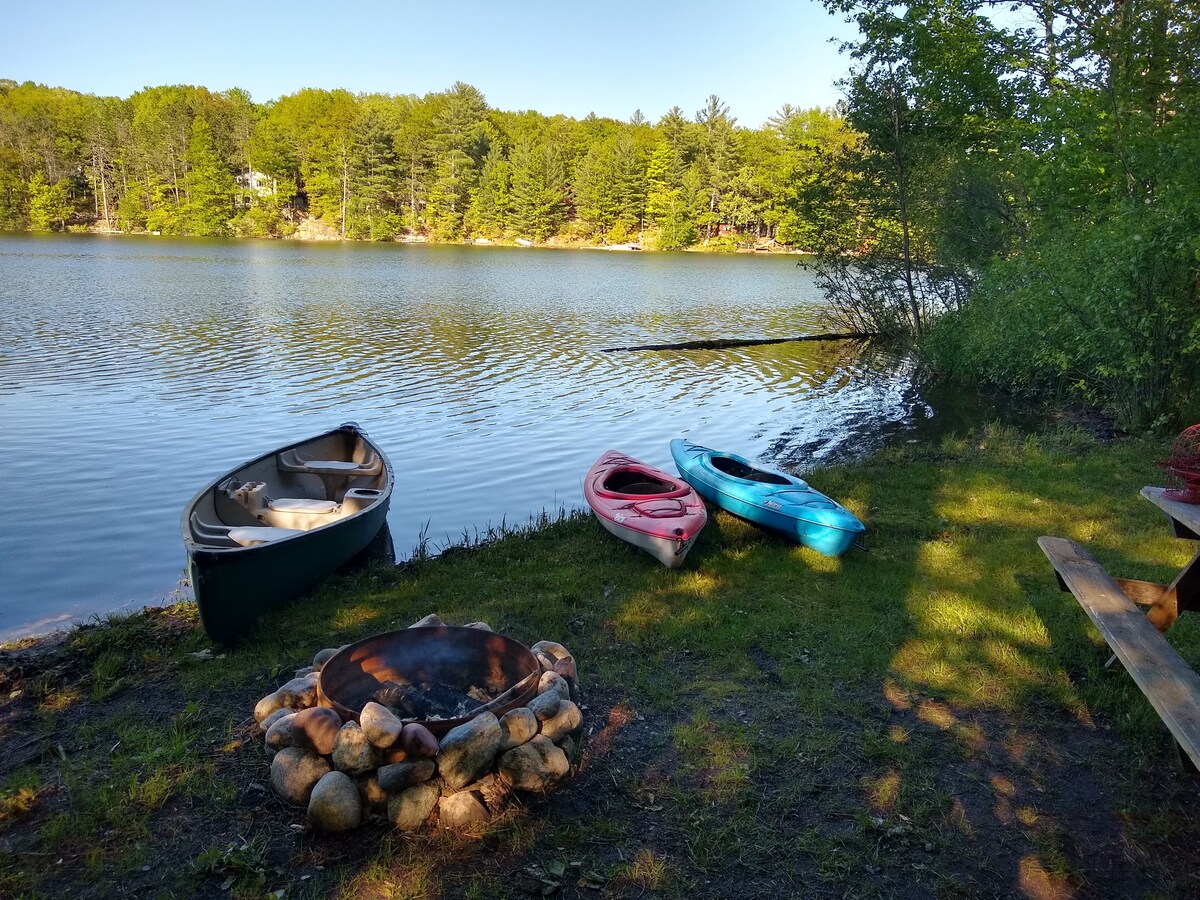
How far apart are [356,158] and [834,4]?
73.7 metres

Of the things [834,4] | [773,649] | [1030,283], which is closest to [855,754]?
[773,649]

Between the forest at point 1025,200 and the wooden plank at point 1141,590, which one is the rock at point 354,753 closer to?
the wooden plank at point 1141,590

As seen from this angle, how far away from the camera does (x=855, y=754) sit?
13.8ft

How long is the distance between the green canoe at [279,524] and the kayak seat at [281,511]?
1cm

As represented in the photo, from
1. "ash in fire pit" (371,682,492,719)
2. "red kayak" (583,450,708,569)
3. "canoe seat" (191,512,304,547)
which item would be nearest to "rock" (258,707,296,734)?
"ash in fire pit" (371,682,492,719)

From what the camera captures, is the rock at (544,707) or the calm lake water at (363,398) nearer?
the rock at (544,707)

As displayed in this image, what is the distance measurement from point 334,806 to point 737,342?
883 inches

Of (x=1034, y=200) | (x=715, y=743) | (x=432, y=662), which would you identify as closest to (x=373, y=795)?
(x=432, y=662)

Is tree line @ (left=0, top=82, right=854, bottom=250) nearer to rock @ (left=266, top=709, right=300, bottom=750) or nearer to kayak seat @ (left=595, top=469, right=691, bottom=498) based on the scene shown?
kayak seat @ (left=595, top=469, right=691, bottom=498)

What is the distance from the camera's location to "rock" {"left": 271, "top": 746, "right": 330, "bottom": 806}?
12.0 feet

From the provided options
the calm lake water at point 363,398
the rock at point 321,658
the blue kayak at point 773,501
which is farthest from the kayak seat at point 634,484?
the rock at point 321,658

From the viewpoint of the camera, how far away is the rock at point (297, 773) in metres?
3.64

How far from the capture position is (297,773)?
3.66 m

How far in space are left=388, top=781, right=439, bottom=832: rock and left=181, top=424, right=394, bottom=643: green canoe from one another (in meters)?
2.90
